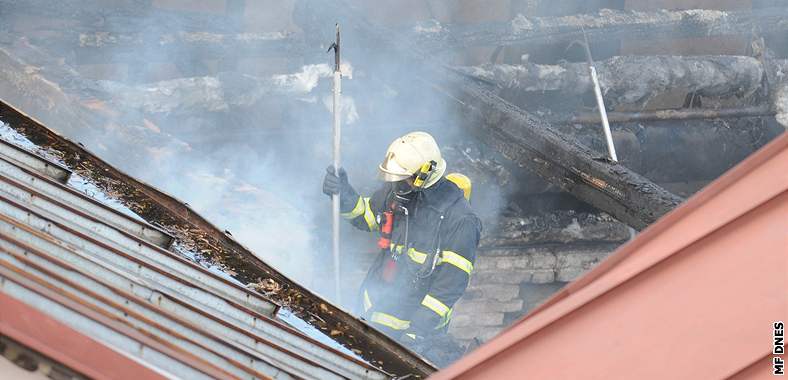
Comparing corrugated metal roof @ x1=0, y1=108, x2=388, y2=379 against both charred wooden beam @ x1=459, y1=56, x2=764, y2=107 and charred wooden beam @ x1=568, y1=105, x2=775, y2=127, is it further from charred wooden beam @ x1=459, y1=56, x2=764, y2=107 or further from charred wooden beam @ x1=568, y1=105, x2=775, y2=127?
charred wooden beam @ x1=568, y1=105, x2=775, y2=127

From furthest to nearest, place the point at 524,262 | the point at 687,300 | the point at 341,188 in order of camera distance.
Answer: the point at 524,262 → the point at 341,188 → the point at 687,300

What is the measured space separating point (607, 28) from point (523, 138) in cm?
355

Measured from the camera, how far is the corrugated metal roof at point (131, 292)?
2.40m

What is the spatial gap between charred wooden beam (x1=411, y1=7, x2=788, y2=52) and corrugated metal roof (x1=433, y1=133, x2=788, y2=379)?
7.16 meters

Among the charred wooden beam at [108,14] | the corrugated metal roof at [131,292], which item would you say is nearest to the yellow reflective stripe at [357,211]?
the corrugated metal roof at [131,292]

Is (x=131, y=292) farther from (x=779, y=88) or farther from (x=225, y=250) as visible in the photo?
(x=779, y=88)

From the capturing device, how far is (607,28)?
9859mm

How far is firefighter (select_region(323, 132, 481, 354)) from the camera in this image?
215 inches

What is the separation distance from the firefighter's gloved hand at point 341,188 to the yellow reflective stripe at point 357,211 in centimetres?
3

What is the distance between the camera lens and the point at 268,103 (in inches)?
A: 288

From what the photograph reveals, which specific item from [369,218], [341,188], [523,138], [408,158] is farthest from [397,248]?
[523,138]

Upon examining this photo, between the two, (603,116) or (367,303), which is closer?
(367,303)

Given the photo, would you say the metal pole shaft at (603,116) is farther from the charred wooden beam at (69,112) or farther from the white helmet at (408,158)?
the charred wooden beam at (69,112)

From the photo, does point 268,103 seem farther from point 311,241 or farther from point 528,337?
point 528,337
